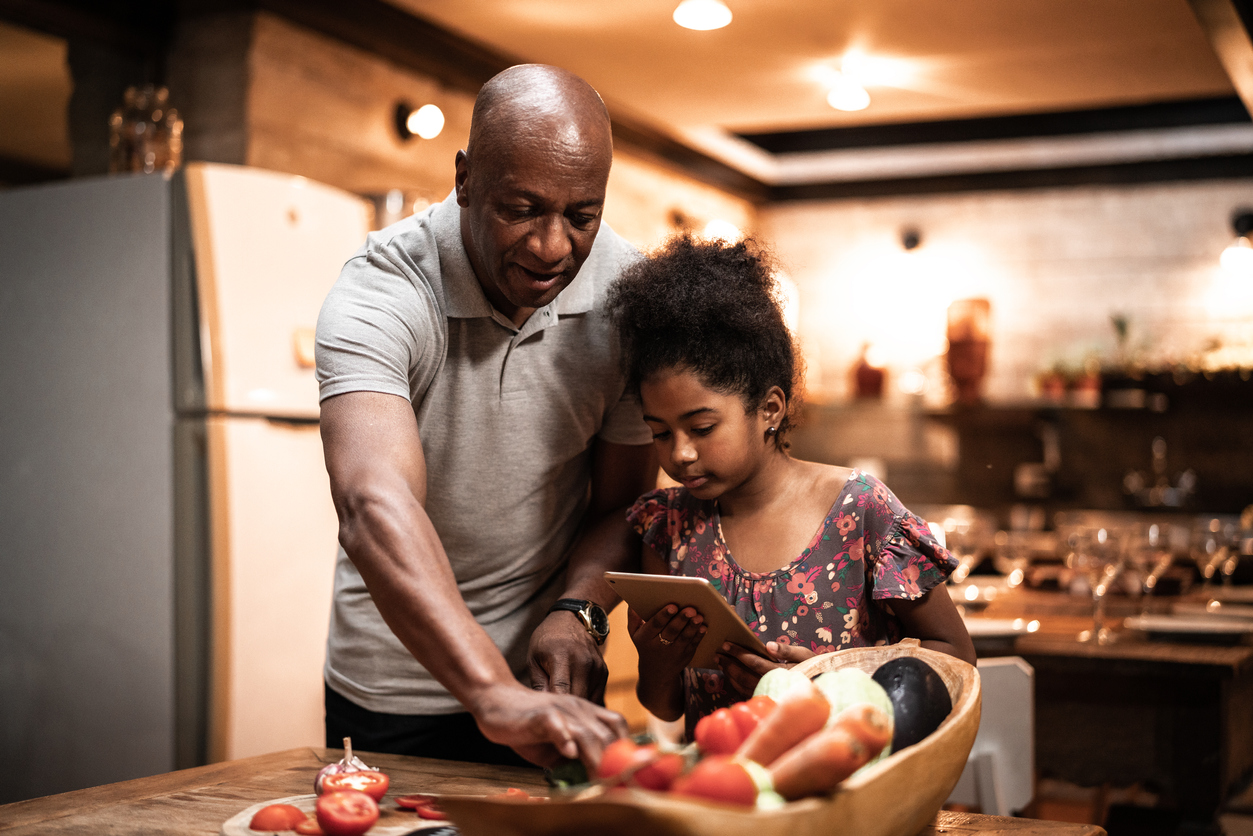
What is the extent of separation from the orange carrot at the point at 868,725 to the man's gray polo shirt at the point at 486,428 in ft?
2.47

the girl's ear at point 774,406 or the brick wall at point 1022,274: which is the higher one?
the brick wall at point 1022,274

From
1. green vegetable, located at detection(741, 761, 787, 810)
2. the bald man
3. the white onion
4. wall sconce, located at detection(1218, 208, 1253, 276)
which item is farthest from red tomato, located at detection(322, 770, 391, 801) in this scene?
wall sconce, located at detection(1218, 208, 1253, 276)

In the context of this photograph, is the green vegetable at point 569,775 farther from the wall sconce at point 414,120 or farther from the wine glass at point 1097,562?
the wall sconce at point 414,120

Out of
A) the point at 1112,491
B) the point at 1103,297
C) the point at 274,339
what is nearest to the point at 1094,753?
the point at 274,339

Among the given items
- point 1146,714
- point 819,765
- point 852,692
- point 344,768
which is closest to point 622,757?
point 819,765

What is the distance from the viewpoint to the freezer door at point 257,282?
2840mm

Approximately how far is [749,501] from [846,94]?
3.91 metres

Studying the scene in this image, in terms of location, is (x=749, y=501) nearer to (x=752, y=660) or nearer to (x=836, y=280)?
(x=752, y=660)

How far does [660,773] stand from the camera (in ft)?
2.72

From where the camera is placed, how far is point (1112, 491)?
657cm

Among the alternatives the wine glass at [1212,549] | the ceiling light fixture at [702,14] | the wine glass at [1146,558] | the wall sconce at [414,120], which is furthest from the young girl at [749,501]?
the wall sconce at [414,120]

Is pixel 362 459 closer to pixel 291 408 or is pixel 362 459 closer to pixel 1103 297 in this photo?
pixel 291 408

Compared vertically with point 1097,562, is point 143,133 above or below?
above

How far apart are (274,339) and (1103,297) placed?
5.44 m
